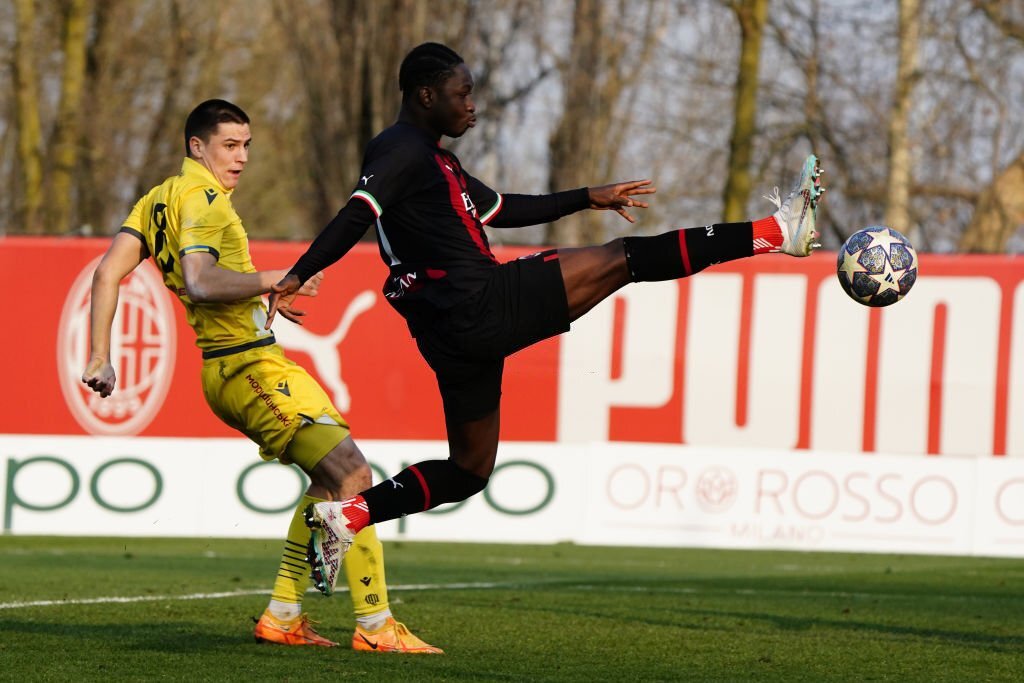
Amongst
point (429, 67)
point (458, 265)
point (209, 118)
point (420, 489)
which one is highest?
point (429, 67)

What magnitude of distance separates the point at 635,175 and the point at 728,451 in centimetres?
1331

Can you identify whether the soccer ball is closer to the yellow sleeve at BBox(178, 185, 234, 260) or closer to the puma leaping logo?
the yellow sleeve at BBox(178, 185, 234, 260)

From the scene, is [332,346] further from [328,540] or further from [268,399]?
[328,540]

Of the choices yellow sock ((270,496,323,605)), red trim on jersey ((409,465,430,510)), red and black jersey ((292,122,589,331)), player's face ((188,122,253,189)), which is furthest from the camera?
player's face ((188,122,253,189))

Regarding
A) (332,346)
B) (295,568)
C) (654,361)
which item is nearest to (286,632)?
(295,568)

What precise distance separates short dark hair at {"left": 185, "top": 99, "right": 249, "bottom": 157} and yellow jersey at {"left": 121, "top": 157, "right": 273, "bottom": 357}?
0.13 m

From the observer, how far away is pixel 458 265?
6570mm

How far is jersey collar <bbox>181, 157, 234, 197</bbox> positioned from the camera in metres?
7.21

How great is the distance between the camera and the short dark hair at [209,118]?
7.24 m

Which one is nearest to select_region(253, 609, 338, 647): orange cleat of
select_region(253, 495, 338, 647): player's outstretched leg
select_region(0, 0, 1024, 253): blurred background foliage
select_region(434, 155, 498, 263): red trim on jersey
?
select_region(253, 495, 338, 647): player's outstretched leg

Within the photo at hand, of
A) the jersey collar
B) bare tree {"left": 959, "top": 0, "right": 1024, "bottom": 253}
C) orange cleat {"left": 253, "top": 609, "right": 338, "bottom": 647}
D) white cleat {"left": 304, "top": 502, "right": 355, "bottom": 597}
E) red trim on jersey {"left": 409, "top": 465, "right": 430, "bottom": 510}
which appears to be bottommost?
orange cleat {"left": 253, "top": 609, "right": 338, "bottom": 647}

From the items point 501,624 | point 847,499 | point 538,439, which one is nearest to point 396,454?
point 538,439

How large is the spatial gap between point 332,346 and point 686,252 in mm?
9294

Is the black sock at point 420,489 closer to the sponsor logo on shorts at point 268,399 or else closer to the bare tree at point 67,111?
the sponsor logo on shorts at point 268,399
